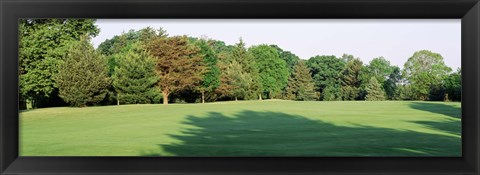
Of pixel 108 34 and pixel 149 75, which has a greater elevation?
pixel 108 34

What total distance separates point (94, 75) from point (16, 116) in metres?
2.02

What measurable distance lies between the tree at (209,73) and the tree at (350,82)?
1.80 meters

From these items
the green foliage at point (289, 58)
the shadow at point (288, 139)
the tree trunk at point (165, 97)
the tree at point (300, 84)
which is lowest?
the shadow at point (288, 139)

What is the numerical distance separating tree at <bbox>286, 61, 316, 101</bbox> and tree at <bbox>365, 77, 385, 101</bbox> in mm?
771

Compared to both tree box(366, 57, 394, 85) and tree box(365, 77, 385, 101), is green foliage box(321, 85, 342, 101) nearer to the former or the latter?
tree box(365, 77, 385, 101)

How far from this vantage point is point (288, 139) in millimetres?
6594

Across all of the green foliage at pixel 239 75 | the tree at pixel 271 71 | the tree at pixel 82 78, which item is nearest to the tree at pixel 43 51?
the tree at pixel 82 78

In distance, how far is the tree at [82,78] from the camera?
4465 millimetres

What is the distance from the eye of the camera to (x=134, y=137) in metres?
6.39

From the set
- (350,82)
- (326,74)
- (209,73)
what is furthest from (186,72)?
(350,82)
